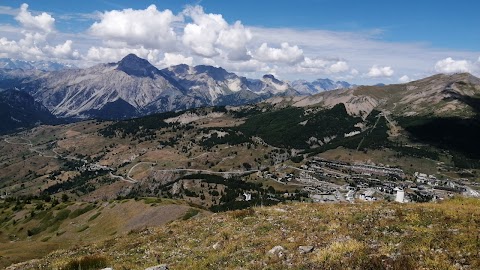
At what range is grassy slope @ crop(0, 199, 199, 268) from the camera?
98.6 m

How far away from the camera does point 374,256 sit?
21594 mm

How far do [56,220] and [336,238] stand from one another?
126 m

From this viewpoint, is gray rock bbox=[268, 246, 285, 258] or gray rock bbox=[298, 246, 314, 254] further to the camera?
gray rock bbox=[268, 246, 285, 258]

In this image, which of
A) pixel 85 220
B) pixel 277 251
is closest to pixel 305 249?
pixel 277 251

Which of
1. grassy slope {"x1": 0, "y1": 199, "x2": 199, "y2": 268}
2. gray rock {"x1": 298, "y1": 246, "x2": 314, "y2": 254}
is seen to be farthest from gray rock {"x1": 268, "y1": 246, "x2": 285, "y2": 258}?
grassy slope {"x1": 0, "y1": 199, "x2": 199, "y2": 268}

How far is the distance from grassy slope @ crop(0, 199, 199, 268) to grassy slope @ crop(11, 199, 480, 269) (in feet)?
173

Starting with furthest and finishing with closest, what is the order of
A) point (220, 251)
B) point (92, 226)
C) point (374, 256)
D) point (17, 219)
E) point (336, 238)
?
point (17, 219) < point (92, 226) < point (220, 251) < point (336, 238) < point (374, 256)

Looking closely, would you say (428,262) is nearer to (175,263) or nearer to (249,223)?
(175,263)

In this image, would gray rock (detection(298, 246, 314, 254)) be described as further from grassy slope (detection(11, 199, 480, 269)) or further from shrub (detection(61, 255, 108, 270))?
shrub (detection(61, 255, 108, 270))

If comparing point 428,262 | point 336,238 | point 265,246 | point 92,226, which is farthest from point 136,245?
point 92,226

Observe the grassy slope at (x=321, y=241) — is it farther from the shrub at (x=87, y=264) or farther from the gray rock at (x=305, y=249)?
the shrub at (x=87, y=264)

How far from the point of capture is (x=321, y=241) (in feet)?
88.6

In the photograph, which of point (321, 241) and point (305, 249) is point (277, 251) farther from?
point (321, 241)

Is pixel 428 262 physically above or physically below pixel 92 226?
above
